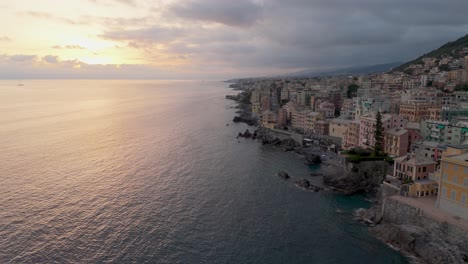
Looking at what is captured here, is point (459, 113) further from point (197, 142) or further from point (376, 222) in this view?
point (197, 142)

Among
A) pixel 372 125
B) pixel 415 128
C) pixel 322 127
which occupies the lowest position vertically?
pixel 322 127

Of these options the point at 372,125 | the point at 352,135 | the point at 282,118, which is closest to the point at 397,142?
the point at 372,125

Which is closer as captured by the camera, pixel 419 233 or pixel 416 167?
pixel 419 233

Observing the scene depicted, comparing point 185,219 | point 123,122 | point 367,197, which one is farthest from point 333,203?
point 123,122

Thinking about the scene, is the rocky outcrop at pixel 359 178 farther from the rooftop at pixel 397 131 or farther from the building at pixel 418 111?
the building at pixel 418 111

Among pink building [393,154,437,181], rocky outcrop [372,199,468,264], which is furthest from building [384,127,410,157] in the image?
rocky outcrop [372,199,468,264]

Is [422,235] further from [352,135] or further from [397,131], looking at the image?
[352,135]
